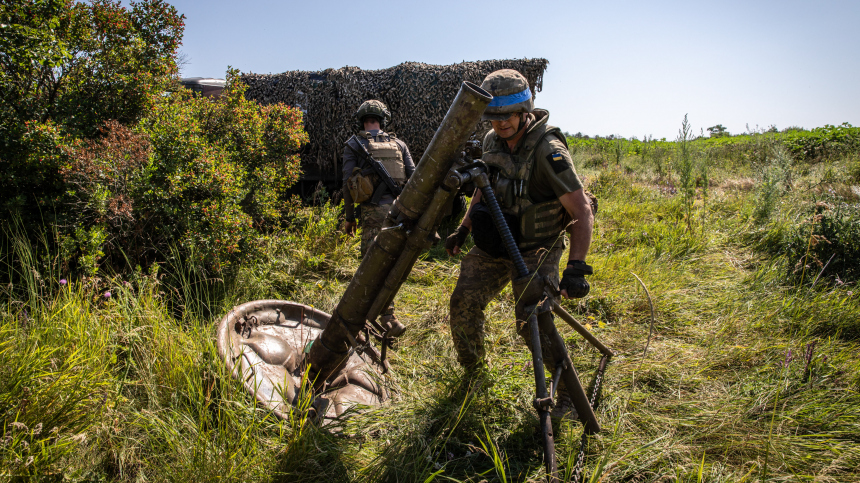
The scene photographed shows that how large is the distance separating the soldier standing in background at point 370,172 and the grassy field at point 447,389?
77 centimetres

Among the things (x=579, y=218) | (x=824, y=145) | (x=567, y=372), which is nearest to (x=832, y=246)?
(x=579, y=218)

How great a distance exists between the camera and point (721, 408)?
2443 mm

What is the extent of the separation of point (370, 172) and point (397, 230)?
97.5 inches

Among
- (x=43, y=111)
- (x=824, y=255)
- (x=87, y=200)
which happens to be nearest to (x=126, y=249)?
(x=87, y=200)

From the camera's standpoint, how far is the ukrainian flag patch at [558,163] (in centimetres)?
236

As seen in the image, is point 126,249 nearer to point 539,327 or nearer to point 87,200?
point 87,200

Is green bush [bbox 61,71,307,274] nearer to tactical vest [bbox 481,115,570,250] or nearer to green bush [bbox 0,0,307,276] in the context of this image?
green bush [bbox 0,0,307,276]

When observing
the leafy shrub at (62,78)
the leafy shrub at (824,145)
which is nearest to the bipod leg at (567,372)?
the leafy shrub at (62,78)

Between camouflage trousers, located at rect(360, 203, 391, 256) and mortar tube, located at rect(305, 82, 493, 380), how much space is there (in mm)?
2043

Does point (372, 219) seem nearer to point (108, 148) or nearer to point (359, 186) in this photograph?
point (359, 186)

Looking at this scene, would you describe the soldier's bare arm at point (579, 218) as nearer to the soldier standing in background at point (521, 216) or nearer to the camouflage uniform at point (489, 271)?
the soldier standing in background at point (521, 216)

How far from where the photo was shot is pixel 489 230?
258 centimetres

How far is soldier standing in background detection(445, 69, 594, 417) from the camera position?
2.37 m

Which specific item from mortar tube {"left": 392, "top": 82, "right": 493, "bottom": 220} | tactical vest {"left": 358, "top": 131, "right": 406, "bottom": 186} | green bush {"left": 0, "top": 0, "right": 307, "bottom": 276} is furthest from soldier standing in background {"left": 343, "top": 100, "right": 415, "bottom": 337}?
mortar tube {"left": 392, "top": 82, "right": 493, "bottom": 220}
